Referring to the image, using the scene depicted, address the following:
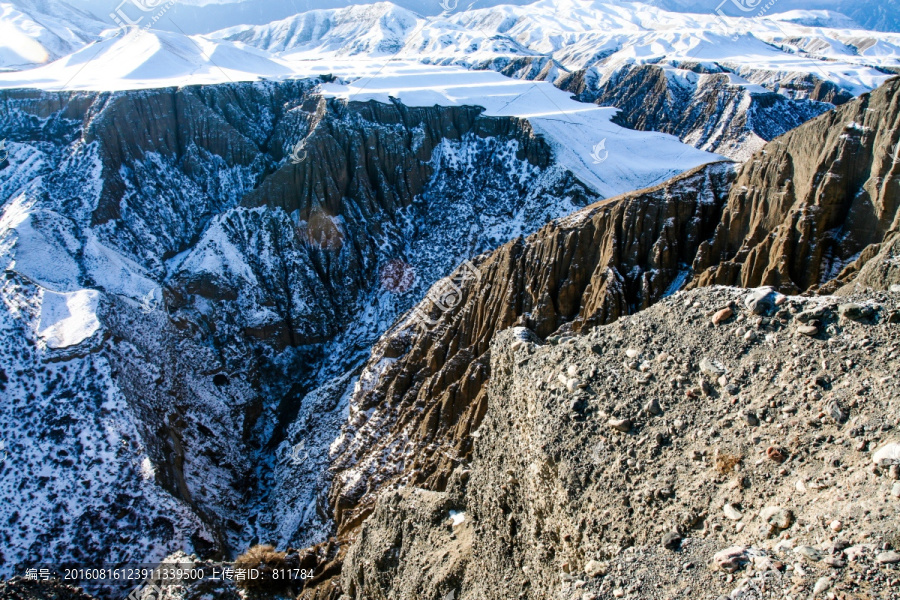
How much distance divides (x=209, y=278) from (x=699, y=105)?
303 ft

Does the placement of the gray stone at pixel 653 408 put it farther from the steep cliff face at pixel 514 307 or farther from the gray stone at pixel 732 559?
the steep cliff face at pixel 514 307

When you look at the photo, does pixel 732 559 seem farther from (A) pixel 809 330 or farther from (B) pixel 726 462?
(A) pixel 809 330

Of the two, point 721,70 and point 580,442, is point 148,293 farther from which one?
point 721,70

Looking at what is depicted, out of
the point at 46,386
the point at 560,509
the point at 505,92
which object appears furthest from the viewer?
the point at 505,92

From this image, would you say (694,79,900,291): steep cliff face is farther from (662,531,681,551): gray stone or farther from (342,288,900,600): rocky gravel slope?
(662,531,681,551): gray stone

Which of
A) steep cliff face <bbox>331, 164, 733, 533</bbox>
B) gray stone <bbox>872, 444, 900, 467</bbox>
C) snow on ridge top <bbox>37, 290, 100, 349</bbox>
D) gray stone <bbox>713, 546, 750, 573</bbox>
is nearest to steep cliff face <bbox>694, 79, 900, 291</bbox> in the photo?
steep cliff face <bbox>331, 164, 733, 533</bbox>

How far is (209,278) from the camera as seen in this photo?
51.9 metres

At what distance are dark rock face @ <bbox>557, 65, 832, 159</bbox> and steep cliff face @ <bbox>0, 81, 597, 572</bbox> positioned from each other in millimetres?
35596

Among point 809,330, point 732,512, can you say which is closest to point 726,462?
point 732,512

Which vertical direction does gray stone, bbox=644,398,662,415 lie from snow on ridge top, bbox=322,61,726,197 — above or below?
below

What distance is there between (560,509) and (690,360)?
354cm

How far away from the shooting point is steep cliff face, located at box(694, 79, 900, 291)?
21.1m

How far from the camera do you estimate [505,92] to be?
8162cm

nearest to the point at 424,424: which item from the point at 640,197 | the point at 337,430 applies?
the point at 337,430
